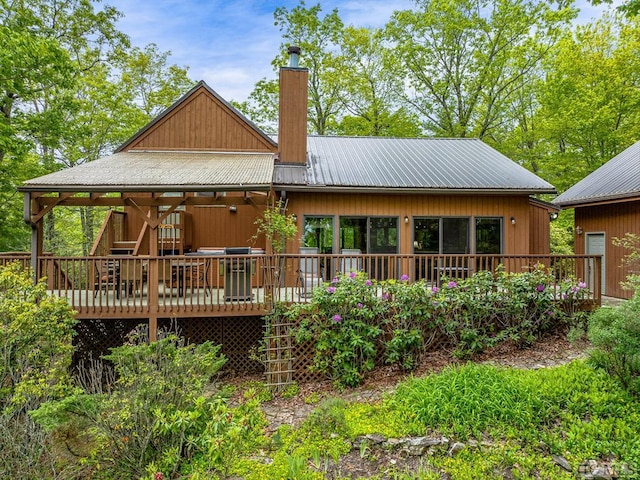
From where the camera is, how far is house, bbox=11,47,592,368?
23.8 ft

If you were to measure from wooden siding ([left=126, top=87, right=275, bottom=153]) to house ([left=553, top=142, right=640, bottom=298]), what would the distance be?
925 cm

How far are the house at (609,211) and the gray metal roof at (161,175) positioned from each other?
29.3 feet

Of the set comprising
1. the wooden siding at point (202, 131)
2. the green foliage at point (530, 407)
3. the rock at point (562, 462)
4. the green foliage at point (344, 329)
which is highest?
the wooden siding at point (202, 131)

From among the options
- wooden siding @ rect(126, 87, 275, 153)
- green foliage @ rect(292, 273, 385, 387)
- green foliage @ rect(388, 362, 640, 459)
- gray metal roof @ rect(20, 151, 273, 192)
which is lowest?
green foliage @ rect(388, 362, 640, 459)

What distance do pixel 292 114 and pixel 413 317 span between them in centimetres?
677

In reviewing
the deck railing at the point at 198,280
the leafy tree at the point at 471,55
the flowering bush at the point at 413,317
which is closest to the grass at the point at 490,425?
the flowering bush at the point at 413,317

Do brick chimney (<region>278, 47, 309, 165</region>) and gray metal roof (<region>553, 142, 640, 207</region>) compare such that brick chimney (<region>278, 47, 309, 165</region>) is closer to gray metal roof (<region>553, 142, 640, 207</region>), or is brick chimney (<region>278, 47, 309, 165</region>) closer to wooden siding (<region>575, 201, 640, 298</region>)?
gray metal roof (<region>553, 142, 640, 207</region>)

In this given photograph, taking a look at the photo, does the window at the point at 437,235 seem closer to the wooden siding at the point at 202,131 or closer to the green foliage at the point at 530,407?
the green foliage at the point at 530,407

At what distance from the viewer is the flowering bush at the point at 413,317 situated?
6172 millimetres

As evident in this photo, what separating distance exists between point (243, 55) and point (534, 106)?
1589 cm

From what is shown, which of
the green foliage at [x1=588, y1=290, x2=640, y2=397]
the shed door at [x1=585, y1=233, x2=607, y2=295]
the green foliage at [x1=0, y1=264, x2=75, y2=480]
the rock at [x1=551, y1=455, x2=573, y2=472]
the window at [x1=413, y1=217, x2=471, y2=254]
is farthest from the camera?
the shed door at [x1=585, y1=233, x2=607, y2=295]

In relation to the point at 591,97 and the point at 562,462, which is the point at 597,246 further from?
the point at 562,462

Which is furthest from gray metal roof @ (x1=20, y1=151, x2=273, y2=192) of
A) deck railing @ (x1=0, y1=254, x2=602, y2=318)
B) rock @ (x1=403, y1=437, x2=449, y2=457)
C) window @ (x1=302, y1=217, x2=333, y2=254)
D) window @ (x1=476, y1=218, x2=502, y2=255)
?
window @ (x1=476, y1=218, x2=502, y2=255)

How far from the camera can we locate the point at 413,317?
6355mm
